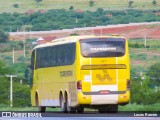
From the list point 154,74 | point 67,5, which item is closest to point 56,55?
point 154,74

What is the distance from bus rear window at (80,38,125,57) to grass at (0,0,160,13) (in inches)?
960

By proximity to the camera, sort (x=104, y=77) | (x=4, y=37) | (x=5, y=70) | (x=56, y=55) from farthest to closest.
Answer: (x=4, y=37), (x=5, y=70), (x=56, y=55), (x=104, y=77)

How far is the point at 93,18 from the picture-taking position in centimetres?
5853

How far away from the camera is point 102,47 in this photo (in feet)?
109

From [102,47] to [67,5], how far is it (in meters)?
25.9

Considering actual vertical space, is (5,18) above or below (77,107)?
above

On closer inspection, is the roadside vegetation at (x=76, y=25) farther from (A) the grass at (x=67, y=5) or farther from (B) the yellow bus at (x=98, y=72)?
(B) the yellow bus at (x=98, y=72)

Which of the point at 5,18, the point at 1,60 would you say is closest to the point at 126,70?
the point at 1,60

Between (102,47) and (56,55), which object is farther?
(56,55)

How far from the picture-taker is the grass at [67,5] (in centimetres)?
5806

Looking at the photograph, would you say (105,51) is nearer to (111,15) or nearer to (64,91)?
(64,91)

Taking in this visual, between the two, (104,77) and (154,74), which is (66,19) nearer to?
(154,74)

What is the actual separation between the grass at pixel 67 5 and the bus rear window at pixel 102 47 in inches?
960

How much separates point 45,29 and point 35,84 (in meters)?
16.5
